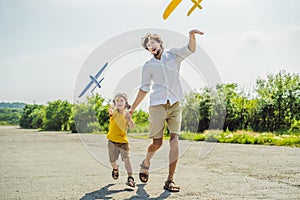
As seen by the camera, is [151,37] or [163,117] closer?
[163,117]

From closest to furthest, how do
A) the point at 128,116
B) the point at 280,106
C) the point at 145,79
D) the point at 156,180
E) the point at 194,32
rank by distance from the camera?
the point at 194,32, the point at 145,79, the point at 128,116, the point at 156,180, the point at 280,106

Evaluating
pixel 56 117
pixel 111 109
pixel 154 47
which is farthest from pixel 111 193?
pixel 56 117

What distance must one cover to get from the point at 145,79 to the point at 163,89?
257 mm

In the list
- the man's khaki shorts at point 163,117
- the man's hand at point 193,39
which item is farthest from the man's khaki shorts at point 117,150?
the man's hand at point 193,39

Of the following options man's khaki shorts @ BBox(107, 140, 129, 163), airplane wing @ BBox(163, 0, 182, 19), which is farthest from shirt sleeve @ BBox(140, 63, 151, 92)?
man's khaki shorts @ BBox(107, 140, 129, 163)

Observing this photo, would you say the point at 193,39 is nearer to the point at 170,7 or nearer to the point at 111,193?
the point at 170,7

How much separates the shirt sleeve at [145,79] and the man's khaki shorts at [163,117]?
0.24 m

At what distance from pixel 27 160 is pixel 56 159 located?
1.72 ft

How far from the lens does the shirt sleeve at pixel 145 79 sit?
427 centimetres

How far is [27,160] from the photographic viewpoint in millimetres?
6832

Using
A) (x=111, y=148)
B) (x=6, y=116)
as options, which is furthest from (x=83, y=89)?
(x=6, y=116)

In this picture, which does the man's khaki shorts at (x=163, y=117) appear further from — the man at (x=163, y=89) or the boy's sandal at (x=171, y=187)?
the boy's sandal at (x=171, y=187)

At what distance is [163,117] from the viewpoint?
13.8 ft

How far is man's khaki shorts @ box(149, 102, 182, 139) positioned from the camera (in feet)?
13.8
